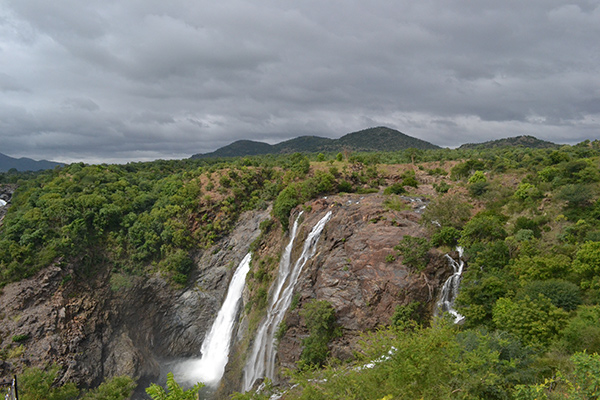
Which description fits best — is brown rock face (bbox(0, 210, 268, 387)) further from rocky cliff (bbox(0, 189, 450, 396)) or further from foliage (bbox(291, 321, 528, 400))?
foliage (bbox(291, 321, 528, 400))

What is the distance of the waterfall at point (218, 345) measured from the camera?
117 feet

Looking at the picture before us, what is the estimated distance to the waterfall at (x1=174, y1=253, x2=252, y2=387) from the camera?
35.6 m

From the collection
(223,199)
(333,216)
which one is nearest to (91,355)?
(223,199)

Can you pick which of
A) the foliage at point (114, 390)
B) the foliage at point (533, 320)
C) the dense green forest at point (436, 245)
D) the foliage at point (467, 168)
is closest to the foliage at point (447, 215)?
the dense green forest at point (436, 245)

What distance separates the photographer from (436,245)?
80.1ft

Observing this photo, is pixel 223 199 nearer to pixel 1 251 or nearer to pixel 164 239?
pixel 164 239

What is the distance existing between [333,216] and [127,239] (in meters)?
31.6

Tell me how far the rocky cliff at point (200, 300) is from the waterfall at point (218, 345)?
5.77ft

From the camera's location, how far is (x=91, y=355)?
34.1 meters

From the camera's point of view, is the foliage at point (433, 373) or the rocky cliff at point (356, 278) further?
the rocky cliff at point (356, 278)

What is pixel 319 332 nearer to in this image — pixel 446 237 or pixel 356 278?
pixel 356 278

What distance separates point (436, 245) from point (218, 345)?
27203mm

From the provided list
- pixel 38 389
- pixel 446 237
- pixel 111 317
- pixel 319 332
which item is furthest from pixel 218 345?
pixel 446 237

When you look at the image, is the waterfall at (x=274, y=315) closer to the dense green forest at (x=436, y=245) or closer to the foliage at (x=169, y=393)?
the dense green forest at (x=436, y=245)
